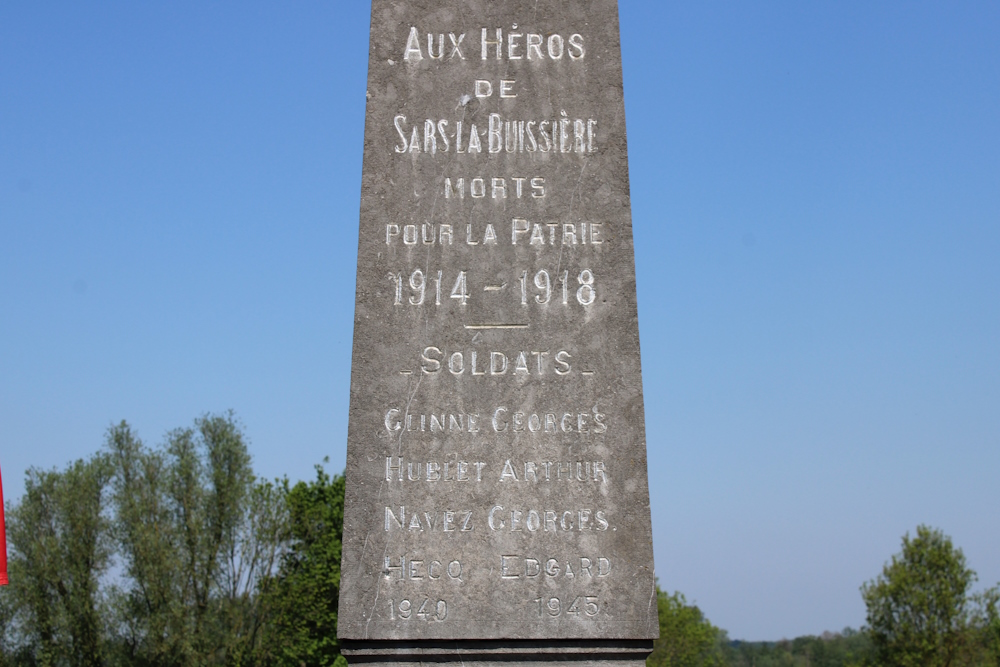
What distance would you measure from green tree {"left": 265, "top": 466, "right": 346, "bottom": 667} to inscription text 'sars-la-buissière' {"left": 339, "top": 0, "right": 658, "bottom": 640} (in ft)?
115

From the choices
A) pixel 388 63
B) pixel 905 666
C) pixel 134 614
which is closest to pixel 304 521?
pixel 134 614

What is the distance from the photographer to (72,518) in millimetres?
41375

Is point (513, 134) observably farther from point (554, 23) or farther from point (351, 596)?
point (351, 596)

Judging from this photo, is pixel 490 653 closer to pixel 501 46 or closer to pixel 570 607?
pixel 570 607

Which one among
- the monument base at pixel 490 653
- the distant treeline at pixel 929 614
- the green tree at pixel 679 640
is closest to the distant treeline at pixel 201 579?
the distant treeline at pixel 929 614

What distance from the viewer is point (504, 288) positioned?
6902 mm

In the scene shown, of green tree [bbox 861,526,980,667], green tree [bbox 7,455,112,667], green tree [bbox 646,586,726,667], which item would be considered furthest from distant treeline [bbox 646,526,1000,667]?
green tree [bbox 7,455,112,667]

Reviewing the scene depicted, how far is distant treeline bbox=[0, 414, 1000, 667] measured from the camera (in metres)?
40.6

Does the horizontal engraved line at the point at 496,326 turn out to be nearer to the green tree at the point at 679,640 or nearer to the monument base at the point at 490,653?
the monument base at the point at 490,653

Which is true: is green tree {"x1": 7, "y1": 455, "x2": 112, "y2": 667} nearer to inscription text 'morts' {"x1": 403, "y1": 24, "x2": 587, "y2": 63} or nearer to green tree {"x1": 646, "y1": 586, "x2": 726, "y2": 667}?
green tree {"x1": 646, "y1": 586, "x2": 726, "y2": 667}

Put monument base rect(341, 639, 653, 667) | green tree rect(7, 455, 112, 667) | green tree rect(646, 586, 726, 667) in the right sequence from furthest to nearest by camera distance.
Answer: green tree rect(646, 586, 726, 667) < green tree rect(7, 455, 112, 667) < monument base rect(341, 639, 653, 667)

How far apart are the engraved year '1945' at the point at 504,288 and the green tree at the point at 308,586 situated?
3504 centimetres

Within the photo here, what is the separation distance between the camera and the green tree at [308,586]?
41219mm

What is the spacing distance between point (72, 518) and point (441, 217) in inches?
1522
